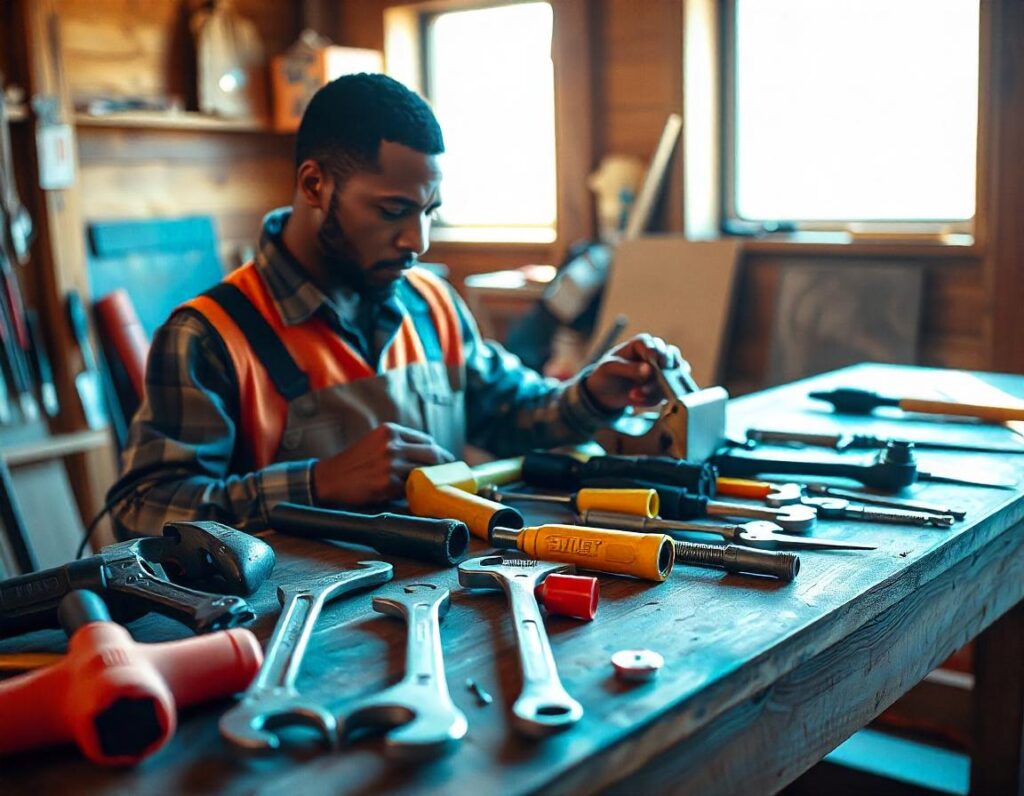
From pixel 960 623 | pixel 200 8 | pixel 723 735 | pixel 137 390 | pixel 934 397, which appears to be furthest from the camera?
pixel 200 8

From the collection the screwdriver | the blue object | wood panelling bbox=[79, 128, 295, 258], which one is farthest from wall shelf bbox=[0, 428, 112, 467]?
the screwdriver

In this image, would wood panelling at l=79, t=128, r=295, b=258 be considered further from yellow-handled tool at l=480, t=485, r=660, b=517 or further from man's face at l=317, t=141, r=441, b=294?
yellow-handled tool at l=480, t=485, r=660, b=517

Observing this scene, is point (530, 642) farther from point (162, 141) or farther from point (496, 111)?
point (496, 111)

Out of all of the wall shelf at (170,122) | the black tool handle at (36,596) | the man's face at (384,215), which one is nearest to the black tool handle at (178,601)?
the black tool handle at (36,596)

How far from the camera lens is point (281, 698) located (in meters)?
0.78

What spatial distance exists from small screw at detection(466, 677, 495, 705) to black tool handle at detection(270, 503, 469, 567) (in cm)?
30

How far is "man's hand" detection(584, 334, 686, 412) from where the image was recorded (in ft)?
5.34

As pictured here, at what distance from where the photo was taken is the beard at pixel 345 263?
168 centimetres

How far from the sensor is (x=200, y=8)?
397 cm

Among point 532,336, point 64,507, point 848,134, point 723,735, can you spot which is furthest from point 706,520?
point 64,507

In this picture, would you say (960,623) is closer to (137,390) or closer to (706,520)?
(706,520)

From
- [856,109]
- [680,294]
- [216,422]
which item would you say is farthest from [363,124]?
[856,109]

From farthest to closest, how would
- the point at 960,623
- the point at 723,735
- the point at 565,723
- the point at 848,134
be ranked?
A: the point at 848,134 < the point at 960,623 < the point at 723,735 < the point at 565,723

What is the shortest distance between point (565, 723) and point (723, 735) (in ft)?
0.59
